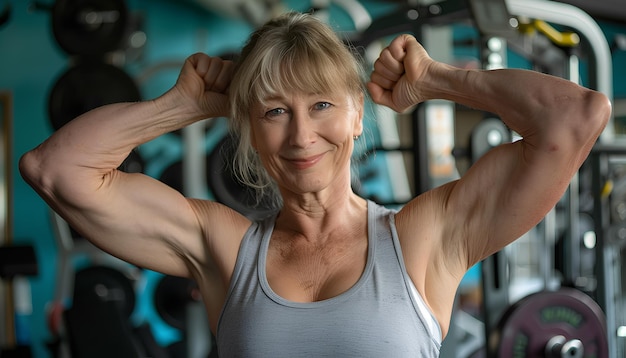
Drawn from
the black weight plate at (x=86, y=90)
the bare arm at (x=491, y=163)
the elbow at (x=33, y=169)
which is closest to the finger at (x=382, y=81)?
the bare arm at (x=491, y=163)

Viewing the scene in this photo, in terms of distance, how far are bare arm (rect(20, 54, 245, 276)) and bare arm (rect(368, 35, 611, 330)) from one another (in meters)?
0.31

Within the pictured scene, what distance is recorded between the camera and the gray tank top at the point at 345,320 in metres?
1.03

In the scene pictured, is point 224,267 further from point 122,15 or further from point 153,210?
point 122,15

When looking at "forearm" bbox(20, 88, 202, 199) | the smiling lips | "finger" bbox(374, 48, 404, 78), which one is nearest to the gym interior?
"finger" bbox(374, 48, 404, 78)

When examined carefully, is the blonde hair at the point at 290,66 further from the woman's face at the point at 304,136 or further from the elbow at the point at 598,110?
the elbow at the point at 598,110

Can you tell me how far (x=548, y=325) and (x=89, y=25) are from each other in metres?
2.87

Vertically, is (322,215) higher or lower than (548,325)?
higher

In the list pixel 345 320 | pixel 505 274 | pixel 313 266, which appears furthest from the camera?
pixel 505 274

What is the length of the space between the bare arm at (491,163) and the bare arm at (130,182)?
310 mm

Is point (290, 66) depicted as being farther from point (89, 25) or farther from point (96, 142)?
point (89, 25)

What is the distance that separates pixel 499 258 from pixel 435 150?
517 mm

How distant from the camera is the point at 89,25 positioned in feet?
13.0

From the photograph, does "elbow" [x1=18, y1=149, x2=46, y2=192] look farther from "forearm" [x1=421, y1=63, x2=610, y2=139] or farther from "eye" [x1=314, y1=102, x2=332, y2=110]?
"forearm" [x1=421, y1=63, x2=610, y2=139]

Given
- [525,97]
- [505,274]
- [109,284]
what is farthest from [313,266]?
[109,284]
